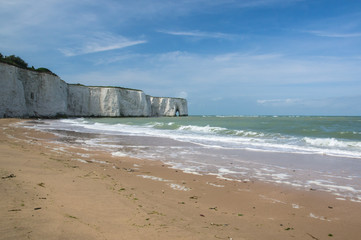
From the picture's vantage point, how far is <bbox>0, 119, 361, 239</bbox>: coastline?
100.0 inches

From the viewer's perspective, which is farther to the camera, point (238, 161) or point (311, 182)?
point (238, 161)

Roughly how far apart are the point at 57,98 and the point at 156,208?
4740cm

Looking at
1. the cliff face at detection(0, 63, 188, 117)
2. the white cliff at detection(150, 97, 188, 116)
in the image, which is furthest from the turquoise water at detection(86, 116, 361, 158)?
the white cliff at detection(150, 97, 188, 116)

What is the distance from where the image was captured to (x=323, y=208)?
4.04m

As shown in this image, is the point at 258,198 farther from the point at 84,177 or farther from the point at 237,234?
the point at 84,177

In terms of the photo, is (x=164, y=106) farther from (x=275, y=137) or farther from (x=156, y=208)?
(x=156, y=208)

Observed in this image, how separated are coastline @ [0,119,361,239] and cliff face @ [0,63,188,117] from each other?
3548 centimetres

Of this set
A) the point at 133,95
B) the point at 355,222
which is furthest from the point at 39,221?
the point at 133,95

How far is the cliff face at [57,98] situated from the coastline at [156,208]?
35.5m

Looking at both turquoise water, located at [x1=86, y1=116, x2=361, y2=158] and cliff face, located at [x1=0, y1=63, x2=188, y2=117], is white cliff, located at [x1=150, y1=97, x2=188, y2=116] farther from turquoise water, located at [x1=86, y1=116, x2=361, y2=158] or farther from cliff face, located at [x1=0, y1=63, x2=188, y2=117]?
turquoise water, located at [x1=86, y1=116, x2=361, y2=158]

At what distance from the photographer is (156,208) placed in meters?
3.53

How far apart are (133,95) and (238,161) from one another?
60.6 meters

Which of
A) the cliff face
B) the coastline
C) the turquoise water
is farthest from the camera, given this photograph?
the cliff face

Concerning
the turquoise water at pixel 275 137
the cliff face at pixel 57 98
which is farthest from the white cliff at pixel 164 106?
the turquoise water at pixel 275 137
